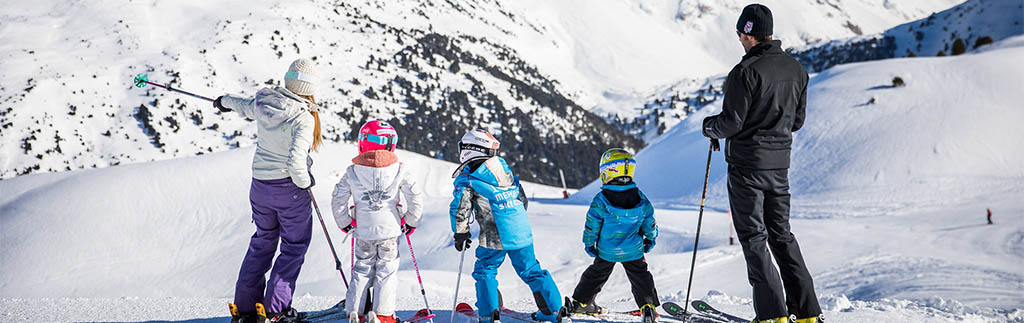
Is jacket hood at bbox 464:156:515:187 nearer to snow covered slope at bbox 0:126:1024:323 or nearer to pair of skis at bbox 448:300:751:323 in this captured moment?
pair of skis at bbox 448:300:751:323

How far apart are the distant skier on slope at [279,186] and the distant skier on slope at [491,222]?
3.69 feet

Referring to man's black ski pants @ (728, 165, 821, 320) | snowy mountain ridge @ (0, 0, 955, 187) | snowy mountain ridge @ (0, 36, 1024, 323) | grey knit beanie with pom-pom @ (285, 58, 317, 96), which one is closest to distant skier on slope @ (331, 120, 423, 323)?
grey knit beanie with pom-pom @ (285, 58, 317, 96)

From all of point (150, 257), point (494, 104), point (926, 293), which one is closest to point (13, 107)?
point (494, 104)

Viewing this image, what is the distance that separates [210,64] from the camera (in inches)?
3519

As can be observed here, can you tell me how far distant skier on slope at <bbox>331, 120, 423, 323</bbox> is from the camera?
403cm

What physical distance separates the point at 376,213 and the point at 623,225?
1819 millimetres

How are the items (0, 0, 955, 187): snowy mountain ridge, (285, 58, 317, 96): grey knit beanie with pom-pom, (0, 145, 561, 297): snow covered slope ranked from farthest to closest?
1. (0, 0, 955, 187): snowy mountain ridge
2. (0, 145, 561, 297): snow covered slope
3. (285, 58, 317, 96): grey knit beanie with pom-pom

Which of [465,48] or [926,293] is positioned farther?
[465,48]

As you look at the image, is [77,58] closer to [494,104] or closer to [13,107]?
[13,107]

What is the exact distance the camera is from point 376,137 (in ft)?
13.3

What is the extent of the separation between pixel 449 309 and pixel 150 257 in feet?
34.2

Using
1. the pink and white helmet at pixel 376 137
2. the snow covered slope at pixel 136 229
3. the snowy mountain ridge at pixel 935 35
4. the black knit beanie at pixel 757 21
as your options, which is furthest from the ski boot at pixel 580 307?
the snowy mountain ridge at pixel 935 35

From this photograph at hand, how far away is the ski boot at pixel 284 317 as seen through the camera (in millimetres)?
4215

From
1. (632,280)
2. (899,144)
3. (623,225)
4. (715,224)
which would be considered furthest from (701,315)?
(899,144)
